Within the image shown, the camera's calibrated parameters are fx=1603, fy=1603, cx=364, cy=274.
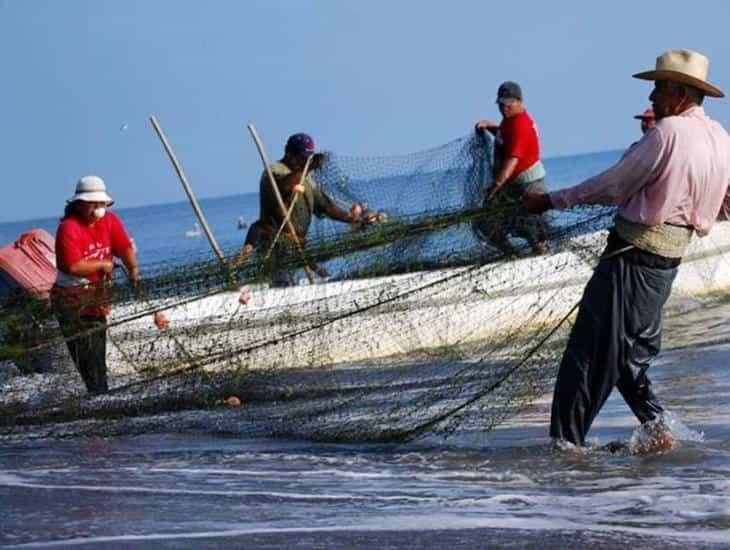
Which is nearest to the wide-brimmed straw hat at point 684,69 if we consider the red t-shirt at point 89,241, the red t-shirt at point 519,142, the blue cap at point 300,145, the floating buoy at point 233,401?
the floating buoy at point 233,401

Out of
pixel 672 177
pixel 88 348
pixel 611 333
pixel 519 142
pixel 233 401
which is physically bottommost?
pixel 233 401

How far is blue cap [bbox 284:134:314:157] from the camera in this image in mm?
12377

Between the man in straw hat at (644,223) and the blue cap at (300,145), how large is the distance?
599 cm

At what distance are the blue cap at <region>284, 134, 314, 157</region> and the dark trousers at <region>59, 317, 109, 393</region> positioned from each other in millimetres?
4328

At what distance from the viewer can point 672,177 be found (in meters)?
6.06

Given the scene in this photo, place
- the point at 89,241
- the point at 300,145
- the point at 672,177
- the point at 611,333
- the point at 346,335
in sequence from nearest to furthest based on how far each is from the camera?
the point at 672,177
the point at 611,333
the point at 346,335
the point at 89,241
the point at 300,145

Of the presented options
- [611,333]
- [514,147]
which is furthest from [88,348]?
[514,147]

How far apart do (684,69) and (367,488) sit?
79.6 inches

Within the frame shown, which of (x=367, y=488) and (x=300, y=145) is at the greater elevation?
(x=300, y=145)

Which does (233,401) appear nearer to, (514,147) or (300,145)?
(514,147)

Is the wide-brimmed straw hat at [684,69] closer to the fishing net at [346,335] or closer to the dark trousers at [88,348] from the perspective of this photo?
the fishing net at [346,335]

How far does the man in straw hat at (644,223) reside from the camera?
6.09 meters

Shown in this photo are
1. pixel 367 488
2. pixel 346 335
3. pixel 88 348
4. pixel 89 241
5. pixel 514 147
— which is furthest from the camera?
pixel 514 147

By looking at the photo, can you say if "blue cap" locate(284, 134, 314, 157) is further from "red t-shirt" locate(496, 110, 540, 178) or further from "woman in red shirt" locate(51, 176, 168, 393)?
"woman in red shirt" locate(51, 176, 168, 393)
